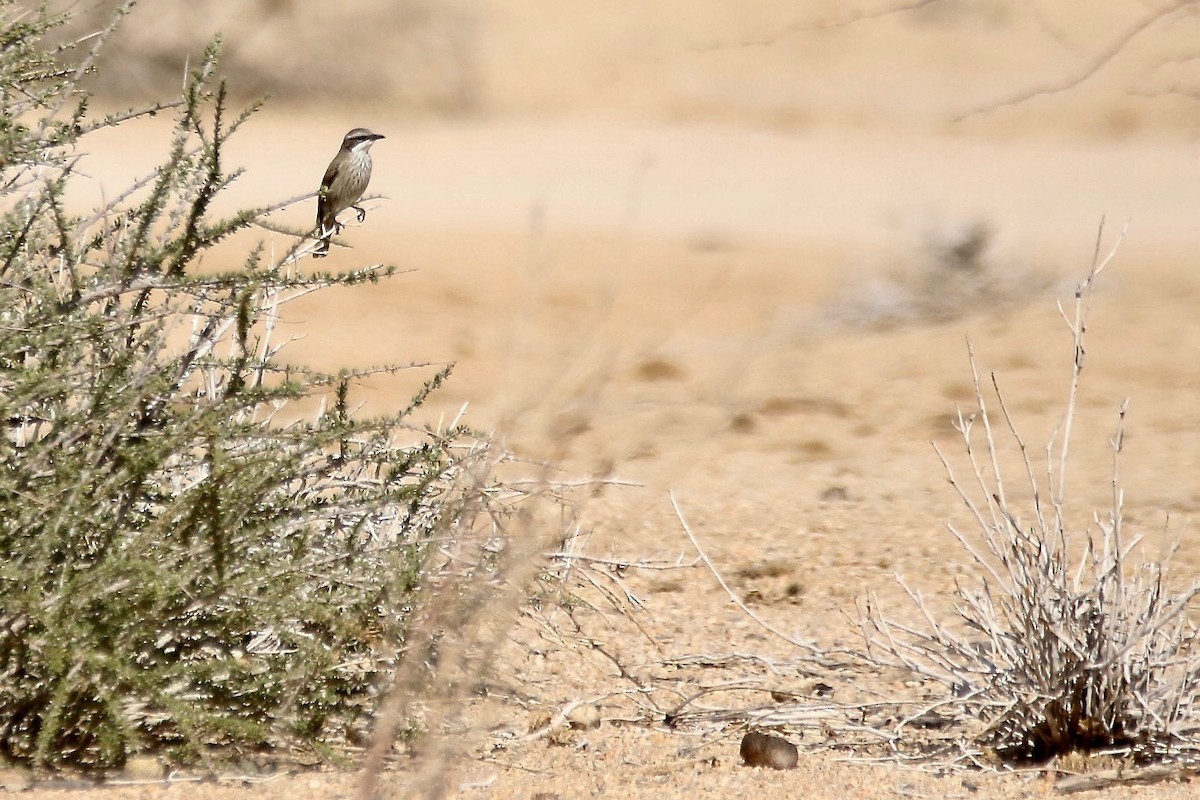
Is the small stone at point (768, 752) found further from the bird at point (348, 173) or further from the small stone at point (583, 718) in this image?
the bird at point (348, 173)

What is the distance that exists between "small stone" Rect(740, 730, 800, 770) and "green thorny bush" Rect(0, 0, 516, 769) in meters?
0.55

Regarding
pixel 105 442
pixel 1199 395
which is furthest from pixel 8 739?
pixel 1199 395

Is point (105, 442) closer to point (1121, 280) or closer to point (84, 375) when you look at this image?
point (84, 375)

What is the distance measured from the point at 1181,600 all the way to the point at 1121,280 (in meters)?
6.06

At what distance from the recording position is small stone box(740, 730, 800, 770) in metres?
2.32

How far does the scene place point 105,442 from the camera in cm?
195

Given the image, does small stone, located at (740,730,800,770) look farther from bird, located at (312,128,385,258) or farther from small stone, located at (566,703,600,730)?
bird, located at (312,128,385,258)

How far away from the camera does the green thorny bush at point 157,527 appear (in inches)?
77.0

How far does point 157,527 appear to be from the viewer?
6.32ft

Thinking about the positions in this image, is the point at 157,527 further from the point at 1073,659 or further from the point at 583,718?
the point at 1073,659

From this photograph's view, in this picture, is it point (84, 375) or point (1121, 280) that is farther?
point (1121, 280)

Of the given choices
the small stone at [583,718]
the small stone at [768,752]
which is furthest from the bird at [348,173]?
the small stone at [768,752]

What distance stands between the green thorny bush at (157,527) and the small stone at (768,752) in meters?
0.55

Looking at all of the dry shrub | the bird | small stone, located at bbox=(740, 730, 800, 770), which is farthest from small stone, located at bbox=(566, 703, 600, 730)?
the bird
